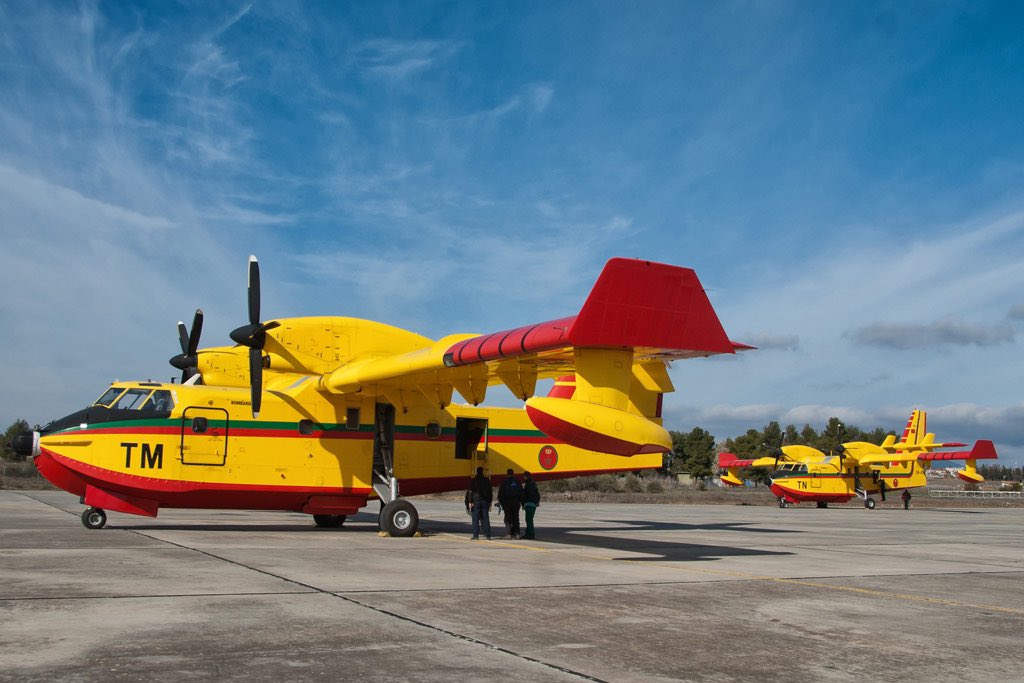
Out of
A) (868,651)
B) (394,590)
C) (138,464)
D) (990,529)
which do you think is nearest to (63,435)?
(138,464)

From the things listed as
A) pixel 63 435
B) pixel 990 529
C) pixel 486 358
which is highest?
pixel 486 358

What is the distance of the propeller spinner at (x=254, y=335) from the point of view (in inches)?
695

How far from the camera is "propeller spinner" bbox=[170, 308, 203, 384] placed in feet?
64.5

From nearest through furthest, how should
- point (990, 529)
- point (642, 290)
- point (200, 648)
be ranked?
Answer: point (200, 648) < point (642, 290) < point (990, 529)

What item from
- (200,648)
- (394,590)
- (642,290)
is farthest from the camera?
(642,290)

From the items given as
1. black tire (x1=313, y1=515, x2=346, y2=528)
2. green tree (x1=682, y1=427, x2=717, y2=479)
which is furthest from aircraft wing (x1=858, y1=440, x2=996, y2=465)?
green tree (x1=682, y1=427, x2=717, y2=479)

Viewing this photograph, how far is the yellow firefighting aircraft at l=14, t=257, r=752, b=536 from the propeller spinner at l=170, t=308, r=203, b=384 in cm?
4

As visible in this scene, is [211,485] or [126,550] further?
[211,485]

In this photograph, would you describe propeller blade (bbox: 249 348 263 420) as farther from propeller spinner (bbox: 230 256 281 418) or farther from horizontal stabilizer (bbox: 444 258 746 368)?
horizontal stabilizer (bbox: 444 258 746 368)

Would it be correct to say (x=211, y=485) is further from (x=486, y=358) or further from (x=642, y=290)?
(x=642, y=290)

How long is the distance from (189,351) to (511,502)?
28.8 ft

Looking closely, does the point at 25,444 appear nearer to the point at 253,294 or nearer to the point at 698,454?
the point at 253,294

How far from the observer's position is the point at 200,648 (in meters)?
6.16

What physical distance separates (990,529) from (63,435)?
1088 inches
